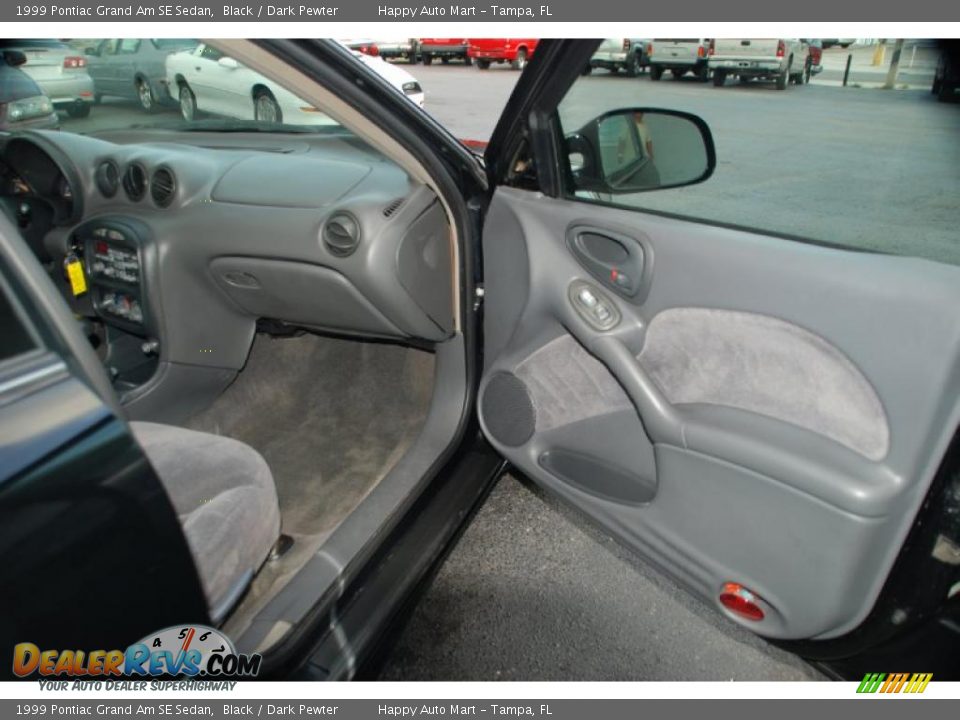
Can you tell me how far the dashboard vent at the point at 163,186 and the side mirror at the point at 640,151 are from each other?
138cm

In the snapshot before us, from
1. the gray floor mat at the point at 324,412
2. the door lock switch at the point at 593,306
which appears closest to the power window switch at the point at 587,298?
the door lock switch at the point at 593,306

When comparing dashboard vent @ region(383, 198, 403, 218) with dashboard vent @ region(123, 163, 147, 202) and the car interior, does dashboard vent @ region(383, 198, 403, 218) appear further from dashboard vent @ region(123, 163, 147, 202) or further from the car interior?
dashboard vent @ region(123, 163, 147, 202)

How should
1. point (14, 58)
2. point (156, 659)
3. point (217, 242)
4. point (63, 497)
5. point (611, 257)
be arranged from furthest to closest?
point (217, 242)
point (14, 58)
point (611, 257)
point (156, 659)
point (63, 497)

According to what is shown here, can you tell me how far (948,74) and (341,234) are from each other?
1498 millimetres

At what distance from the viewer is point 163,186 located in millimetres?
2303

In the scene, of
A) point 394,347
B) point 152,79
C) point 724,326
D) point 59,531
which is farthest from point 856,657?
point 152,79

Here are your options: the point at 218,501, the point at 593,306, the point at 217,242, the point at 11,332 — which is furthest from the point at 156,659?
the point at 217,242

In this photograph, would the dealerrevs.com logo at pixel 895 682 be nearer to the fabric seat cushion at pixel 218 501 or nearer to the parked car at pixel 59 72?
the fabric seat cushion at pixel 218 501

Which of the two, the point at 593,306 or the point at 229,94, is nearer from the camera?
the point at 593,306

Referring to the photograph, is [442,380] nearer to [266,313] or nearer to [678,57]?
[266,313]

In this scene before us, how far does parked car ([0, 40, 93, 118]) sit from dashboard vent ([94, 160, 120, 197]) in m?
0.28

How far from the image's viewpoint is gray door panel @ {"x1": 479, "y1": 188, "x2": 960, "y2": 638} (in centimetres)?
124

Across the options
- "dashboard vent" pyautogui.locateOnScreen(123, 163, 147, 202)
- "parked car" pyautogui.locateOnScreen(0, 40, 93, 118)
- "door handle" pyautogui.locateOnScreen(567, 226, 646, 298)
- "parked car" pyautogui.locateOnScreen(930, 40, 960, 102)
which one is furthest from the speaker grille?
"parked car" pyautogui.locateOnScreen(0, 40, 93, 118)

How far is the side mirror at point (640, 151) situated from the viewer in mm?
1633
